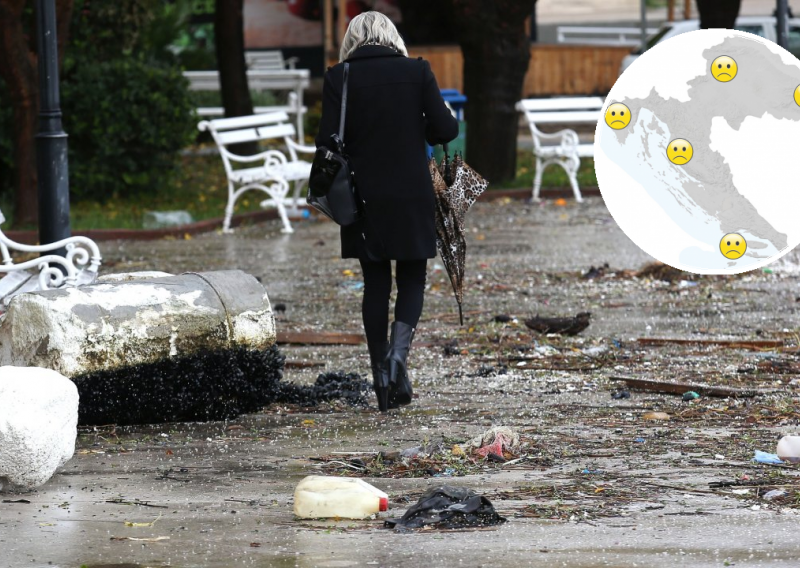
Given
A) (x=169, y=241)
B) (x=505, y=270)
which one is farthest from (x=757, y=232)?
(x=169, y=241)

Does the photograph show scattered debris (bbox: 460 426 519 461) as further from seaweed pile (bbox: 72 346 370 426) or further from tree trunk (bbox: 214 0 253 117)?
tree trunk (bbox: 214 0 253 117)

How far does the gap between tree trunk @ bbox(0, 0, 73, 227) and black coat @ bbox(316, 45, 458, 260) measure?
24.4ft

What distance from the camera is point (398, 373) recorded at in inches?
272

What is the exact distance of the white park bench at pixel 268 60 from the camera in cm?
2755

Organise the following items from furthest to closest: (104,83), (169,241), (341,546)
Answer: (104,83)
(169,241)
(341,546)

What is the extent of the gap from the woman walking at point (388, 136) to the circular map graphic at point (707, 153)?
1642 mm

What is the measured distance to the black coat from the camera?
273 inches

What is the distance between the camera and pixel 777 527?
4.85m

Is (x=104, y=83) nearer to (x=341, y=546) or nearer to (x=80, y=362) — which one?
(x=80, y=362)

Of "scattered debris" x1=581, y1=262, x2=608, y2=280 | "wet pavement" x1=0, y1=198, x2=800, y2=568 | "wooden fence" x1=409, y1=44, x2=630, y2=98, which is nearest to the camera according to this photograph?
"wet pavement" x1=0, y1=198, x2=800, y2=568

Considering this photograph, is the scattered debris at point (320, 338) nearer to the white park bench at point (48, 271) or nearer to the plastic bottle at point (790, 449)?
the white park bench at point (48, 271)

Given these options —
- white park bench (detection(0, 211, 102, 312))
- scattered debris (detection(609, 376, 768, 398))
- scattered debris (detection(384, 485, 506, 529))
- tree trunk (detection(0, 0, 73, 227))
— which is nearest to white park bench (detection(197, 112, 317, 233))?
tree trunk (detection(0, 0, 73, 227))

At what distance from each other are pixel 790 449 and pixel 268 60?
74.7 ft

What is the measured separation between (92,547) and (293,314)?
17.1ft
